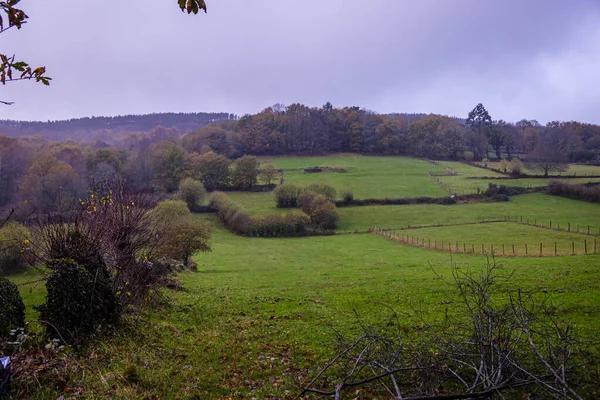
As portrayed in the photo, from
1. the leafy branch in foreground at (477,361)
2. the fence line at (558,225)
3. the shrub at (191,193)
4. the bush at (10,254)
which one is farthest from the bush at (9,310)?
the shrub at (191,193)

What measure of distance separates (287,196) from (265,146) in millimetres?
49720

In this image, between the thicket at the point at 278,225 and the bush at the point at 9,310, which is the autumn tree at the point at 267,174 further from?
the bush at the point at 9,310

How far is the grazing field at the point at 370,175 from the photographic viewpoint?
245ft

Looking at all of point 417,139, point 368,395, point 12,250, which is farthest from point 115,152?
point 368,395

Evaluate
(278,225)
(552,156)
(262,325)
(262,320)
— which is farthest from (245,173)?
(262,325)

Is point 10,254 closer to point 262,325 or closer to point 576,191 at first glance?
point 262,325

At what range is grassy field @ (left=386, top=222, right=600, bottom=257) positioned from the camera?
114 feet

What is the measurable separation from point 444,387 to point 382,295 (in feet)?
30.9

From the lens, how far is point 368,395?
22.8 feet

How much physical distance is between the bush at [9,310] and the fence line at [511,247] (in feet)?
95.8

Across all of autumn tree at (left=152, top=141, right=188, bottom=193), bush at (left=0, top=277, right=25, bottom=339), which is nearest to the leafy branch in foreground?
bush at (left=0, top=277, right=25, bottom=339)

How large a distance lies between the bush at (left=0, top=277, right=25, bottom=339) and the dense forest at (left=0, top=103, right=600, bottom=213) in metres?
59.1

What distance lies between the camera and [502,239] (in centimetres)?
4228

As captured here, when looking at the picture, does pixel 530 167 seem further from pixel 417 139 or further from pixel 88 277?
pixel 88 277
